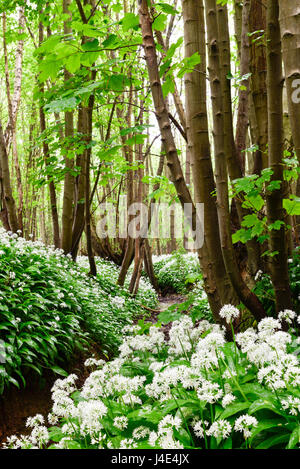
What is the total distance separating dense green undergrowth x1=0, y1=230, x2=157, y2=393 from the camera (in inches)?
140

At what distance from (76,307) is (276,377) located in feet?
12.6

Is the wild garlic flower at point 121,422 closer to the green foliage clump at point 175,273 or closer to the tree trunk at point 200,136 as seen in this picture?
the tree trunk at point 200,136

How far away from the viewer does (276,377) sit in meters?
1.70

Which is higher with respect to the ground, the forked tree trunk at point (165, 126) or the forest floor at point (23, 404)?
the forked tree trunk at point (165, 126)

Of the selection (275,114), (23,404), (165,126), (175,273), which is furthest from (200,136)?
(175,273)

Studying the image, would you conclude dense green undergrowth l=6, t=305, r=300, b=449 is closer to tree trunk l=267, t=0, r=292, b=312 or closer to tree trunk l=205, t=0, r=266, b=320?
tree trunk l=205, t=0, r=266, b=320

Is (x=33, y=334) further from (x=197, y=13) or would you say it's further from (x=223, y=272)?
(x=197, y=13)

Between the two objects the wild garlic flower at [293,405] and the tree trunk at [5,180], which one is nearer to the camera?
the wild garlic flower at [293,405]

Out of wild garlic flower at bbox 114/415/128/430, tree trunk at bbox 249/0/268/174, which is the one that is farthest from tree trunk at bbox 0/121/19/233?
wild garlic flower at bbox 114/415/128/430

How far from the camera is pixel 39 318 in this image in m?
4.11

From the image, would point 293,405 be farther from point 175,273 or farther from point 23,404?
point 175,273

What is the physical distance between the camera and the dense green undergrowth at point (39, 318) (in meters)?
3.57

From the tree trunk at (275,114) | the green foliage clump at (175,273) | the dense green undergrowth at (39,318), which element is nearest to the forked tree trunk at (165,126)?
the tree trunk at (275,114)
